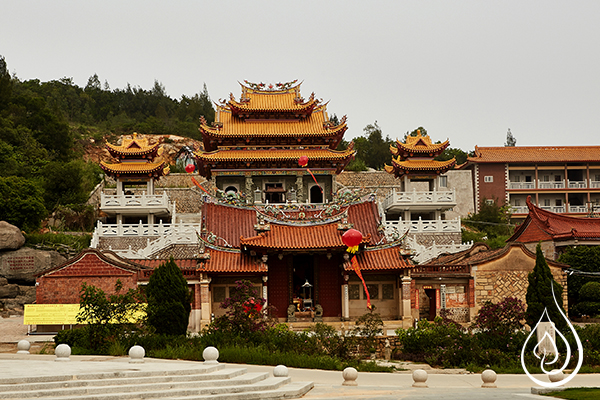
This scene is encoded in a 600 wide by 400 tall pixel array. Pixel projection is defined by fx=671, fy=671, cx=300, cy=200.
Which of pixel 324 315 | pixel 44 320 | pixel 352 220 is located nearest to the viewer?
pixel 44 320

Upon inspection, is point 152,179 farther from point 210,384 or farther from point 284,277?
point 210,384

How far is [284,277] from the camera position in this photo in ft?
81.5

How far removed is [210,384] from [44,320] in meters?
11.0

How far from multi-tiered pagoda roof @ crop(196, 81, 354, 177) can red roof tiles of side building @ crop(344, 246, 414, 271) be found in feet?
41.7

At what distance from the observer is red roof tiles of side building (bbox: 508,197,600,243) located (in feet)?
92.3

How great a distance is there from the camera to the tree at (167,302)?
18.1m

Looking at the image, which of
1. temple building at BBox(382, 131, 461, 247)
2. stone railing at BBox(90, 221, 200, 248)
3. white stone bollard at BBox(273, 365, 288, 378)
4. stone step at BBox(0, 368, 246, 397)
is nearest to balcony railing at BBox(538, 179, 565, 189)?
temple building at BBox(382, 131, 461, 247)

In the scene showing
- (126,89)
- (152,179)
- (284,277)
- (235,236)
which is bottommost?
(284,277)

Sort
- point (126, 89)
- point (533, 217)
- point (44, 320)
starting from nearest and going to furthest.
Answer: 1. point (44, 320)
2. point (533, 217)
3. point (126, 89)

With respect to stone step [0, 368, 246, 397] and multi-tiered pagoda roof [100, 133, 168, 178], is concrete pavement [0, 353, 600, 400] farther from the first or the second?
multi-tiered pagoda roof [100, 133, 168, 178]

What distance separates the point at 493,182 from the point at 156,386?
144 ft

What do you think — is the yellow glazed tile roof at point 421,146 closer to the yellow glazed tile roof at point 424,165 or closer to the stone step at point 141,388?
the yellow glazed tile roof at point 424,165

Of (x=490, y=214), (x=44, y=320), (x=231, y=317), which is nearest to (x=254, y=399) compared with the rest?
(x=231, y=317)

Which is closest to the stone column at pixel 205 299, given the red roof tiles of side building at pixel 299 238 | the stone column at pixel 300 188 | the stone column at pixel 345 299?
the red roof tiles of side building at pixel 299 238
